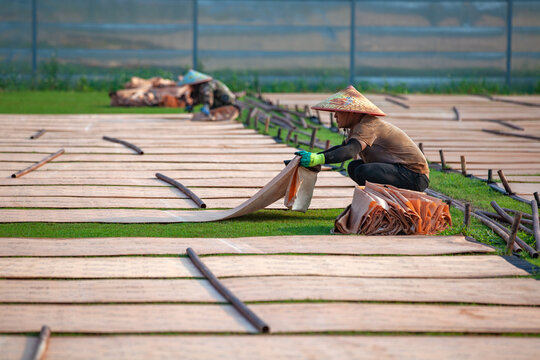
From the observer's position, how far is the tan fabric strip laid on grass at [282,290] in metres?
2.87

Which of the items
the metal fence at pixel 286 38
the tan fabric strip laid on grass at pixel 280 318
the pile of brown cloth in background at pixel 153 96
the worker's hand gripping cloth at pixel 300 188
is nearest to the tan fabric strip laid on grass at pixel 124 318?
the tan fabric strip laid on grass at pixel 280 318

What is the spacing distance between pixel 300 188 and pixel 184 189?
110 cm

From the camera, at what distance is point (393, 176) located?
13.9 feet

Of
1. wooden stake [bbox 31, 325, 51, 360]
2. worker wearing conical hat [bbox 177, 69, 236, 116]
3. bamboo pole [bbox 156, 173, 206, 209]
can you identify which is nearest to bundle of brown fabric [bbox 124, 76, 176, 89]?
worker wearing conical hat [bbox 177, 69, 236, 116]

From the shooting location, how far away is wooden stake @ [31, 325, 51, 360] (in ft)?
7.47

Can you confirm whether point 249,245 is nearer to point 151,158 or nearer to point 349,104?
point 349,104

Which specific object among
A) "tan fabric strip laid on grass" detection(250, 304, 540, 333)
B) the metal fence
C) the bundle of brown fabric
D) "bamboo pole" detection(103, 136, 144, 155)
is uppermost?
the metal fence

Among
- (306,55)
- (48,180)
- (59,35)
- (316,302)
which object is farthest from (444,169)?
(59,35)

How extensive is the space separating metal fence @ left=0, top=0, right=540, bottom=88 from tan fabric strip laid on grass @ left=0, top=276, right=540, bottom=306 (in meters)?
11.1

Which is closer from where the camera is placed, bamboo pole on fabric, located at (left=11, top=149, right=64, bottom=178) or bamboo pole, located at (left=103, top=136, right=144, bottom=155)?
bamboo pole on fabric, located at (left=11, top=149, right=64, bottom=178)

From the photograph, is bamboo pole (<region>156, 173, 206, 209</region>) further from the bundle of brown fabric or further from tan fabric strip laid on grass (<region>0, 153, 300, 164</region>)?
the bundle of brown fabric

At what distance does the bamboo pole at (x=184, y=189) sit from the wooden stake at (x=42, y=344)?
2.26 metres

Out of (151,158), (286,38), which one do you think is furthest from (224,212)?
(286,38)

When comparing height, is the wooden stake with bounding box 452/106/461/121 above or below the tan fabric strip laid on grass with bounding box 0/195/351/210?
above
